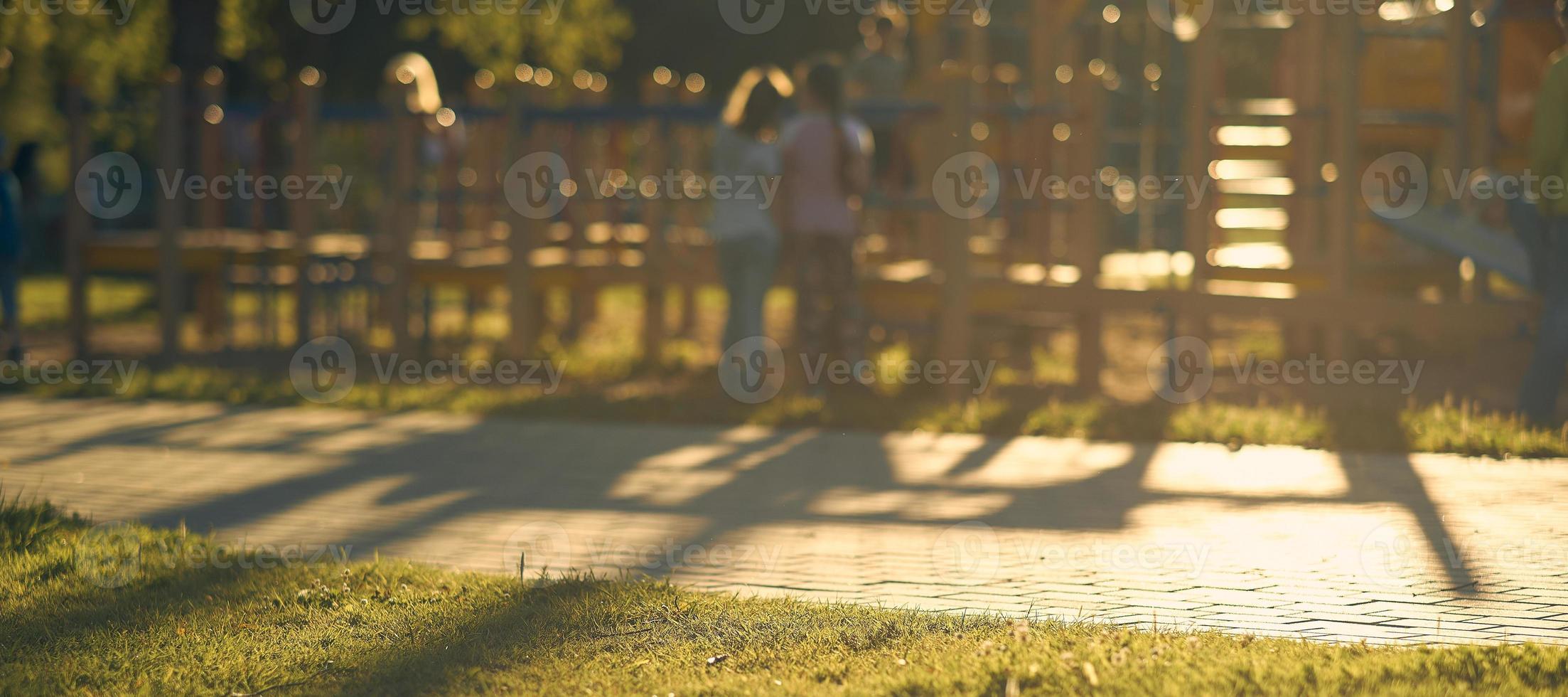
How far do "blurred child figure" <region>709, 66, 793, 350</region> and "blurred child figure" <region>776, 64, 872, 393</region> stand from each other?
127 millimetres

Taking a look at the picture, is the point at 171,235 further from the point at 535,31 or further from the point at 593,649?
the point at 535,31

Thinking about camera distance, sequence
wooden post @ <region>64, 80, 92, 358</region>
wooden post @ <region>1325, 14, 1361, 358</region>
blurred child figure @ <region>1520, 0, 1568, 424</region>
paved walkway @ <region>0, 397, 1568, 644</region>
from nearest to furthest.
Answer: paved walkway @ <region>0, 397, 1568, 644</region> < blurred child figure @ <region>1520, 0, 1568, 424</region> < wooden post @ <region>1325, 14, 1361, 358</region> < wooden post @ <region>64, 80, 92, 358</region>

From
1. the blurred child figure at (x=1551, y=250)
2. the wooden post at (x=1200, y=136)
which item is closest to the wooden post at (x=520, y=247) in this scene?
the wooden post at (x=1200, y=136)

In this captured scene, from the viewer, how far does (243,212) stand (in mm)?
15398

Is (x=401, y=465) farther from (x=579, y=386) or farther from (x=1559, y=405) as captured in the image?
(x=1559, y=405)

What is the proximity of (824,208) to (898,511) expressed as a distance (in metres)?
3.53

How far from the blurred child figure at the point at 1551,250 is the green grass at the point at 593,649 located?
171 inches

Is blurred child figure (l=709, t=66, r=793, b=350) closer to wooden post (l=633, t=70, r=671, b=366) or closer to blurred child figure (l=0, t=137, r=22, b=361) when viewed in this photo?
wooden post (l=633, t=70, r=671, b=366)

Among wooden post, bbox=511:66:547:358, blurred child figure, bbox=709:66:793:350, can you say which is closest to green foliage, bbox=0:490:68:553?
blurred child figure, bbox=709:66:793:350

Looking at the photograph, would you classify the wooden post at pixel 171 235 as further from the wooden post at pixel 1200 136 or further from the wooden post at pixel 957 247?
the wooden post at pixel 1200 136

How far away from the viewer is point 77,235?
44.0 feet

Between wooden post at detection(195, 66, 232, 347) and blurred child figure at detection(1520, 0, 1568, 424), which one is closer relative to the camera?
blurred child figure at detection(1520, 0, 1568, 424)

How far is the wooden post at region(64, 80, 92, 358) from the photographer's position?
13133mm

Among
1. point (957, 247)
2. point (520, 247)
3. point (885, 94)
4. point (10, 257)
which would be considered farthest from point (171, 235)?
point (957, 247)
